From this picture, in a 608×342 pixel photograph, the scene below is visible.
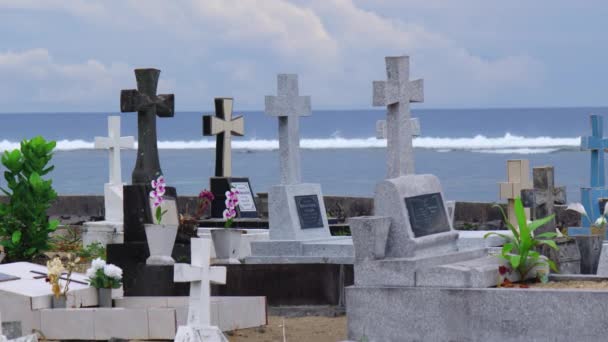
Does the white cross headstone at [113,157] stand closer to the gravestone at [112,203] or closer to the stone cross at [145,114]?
the gravestone at [112,203]

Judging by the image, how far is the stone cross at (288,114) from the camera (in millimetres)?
13836

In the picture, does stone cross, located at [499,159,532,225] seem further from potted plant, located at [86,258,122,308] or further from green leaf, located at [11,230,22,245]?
potted plant, located at [86,258,122,308]

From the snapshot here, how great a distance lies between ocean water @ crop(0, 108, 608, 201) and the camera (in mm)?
42562

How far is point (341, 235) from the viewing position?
591 inches

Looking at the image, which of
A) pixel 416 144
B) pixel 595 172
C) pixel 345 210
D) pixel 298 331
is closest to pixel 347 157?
pixel 416 144

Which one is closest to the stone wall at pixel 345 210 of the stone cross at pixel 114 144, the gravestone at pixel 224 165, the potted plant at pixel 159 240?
the gravestone at pixel 224 165

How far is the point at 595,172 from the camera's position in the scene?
51.3ft

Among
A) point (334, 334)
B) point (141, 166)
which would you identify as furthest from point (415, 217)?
point (141, 166)

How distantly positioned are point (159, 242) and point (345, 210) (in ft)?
29.3

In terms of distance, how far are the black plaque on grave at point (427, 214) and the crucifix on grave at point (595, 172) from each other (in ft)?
18.6

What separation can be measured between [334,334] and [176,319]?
1477 mm

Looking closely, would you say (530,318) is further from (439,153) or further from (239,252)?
(439,153)

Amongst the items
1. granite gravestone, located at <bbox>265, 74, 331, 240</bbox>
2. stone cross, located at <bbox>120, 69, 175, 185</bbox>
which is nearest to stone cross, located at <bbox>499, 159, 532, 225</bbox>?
granite gravestone, located at <bbox>265, 74, 331, 240</bbox>

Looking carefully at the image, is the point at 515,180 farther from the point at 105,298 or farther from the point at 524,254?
the point at 105,298
